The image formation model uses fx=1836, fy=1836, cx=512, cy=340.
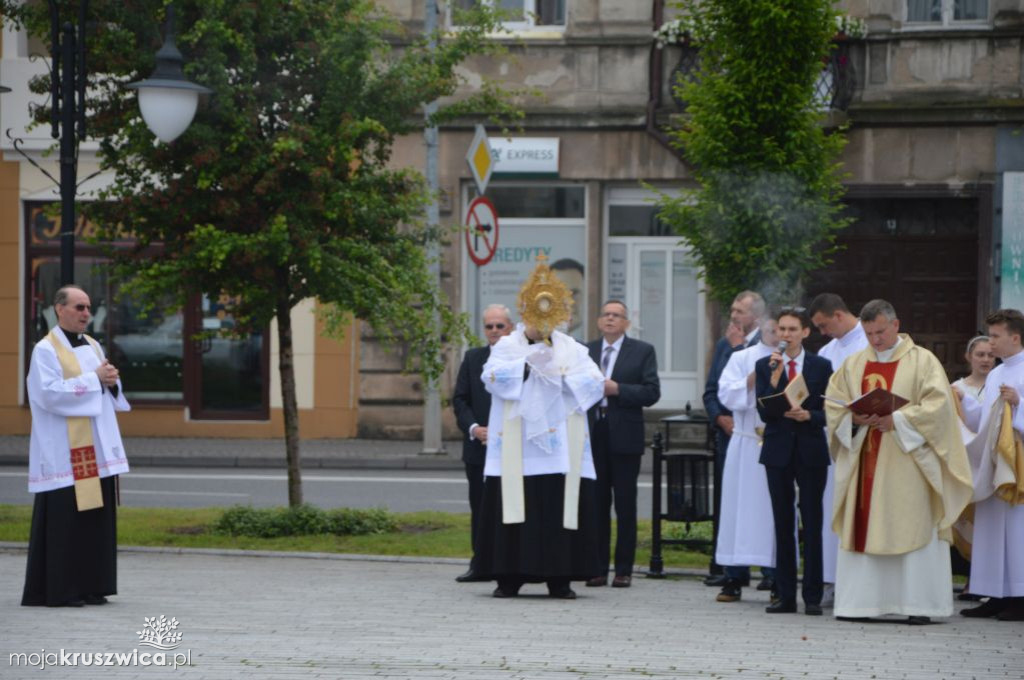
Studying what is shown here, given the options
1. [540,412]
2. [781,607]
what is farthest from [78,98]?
[781,607]

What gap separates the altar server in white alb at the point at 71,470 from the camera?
11148mm

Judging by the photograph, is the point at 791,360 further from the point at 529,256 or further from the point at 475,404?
the point at 529,256

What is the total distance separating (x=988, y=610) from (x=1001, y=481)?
82 centimetres

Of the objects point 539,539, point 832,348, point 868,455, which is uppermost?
point 832,348

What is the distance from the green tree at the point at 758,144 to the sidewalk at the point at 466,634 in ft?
13.8

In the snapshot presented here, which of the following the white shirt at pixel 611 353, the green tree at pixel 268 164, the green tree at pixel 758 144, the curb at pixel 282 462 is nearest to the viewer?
the white shirt at pixel 611 353

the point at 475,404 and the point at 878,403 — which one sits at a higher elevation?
the point at 878,403

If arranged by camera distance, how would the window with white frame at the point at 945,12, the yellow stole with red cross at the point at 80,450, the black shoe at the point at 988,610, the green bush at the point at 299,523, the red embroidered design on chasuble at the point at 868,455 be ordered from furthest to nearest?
the window with white frame at the point at 945,12 → the green bush at the point at 299,523 → the black shoe at the point at 988,610 → the red embroidered design on chasuble at the point at 868,455 → the yellow stole with red cross at the point at 80,450

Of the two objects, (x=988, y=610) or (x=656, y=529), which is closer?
(x=988, y=610)

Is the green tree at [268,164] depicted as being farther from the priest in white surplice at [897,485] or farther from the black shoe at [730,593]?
the priest in white surplice at [897,485]

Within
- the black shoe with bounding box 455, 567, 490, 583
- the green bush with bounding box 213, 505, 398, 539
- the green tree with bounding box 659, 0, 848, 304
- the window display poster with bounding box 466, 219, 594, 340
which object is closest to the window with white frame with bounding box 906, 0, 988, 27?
the window display poster with bounding box 466, 219, 594, 340

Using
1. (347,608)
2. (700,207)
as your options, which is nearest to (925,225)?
(700,207)

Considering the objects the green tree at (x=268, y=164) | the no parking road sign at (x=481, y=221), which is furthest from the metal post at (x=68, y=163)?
the no parking road sign at (x=481, y=221)

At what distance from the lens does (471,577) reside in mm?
12516
